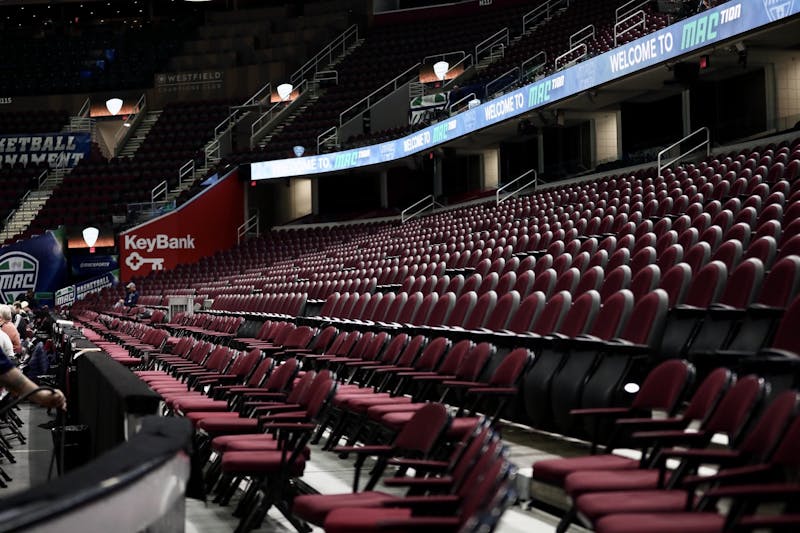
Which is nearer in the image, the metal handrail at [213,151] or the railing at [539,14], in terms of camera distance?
the railing at [539,14]

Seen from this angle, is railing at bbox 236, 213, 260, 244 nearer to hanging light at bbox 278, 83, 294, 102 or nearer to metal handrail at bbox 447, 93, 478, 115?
hanging light at bbox 278, 83, 294, 102

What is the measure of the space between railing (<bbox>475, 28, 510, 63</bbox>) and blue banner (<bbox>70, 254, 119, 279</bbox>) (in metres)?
9.97

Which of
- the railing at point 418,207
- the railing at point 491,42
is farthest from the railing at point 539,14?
the railing at point 418,207

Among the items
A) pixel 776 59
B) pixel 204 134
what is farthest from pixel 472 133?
pixel 204 134

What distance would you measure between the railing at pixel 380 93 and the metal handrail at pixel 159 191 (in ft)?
15.5

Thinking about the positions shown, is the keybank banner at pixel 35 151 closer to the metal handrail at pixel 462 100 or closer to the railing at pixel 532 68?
the metal handrail at pixel 462 100

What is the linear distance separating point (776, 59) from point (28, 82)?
23.3 metres

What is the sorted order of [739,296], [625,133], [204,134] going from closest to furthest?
[739,296], [625,133], [204,134]

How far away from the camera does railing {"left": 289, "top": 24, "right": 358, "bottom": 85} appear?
29047 millimetres

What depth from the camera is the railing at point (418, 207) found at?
73.8 feet

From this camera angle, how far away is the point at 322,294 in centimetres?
1198

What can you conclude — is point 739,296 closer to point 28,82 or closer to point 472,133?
point 472,133

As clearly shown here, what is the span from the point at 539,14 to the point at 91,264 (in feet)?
40.6

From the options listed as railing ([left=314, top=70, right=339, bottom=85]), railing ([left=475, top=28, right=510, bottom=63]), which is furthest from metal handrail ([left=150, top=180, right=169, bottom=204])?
railing ([left=475, top=28, right=510, bottom=63])
